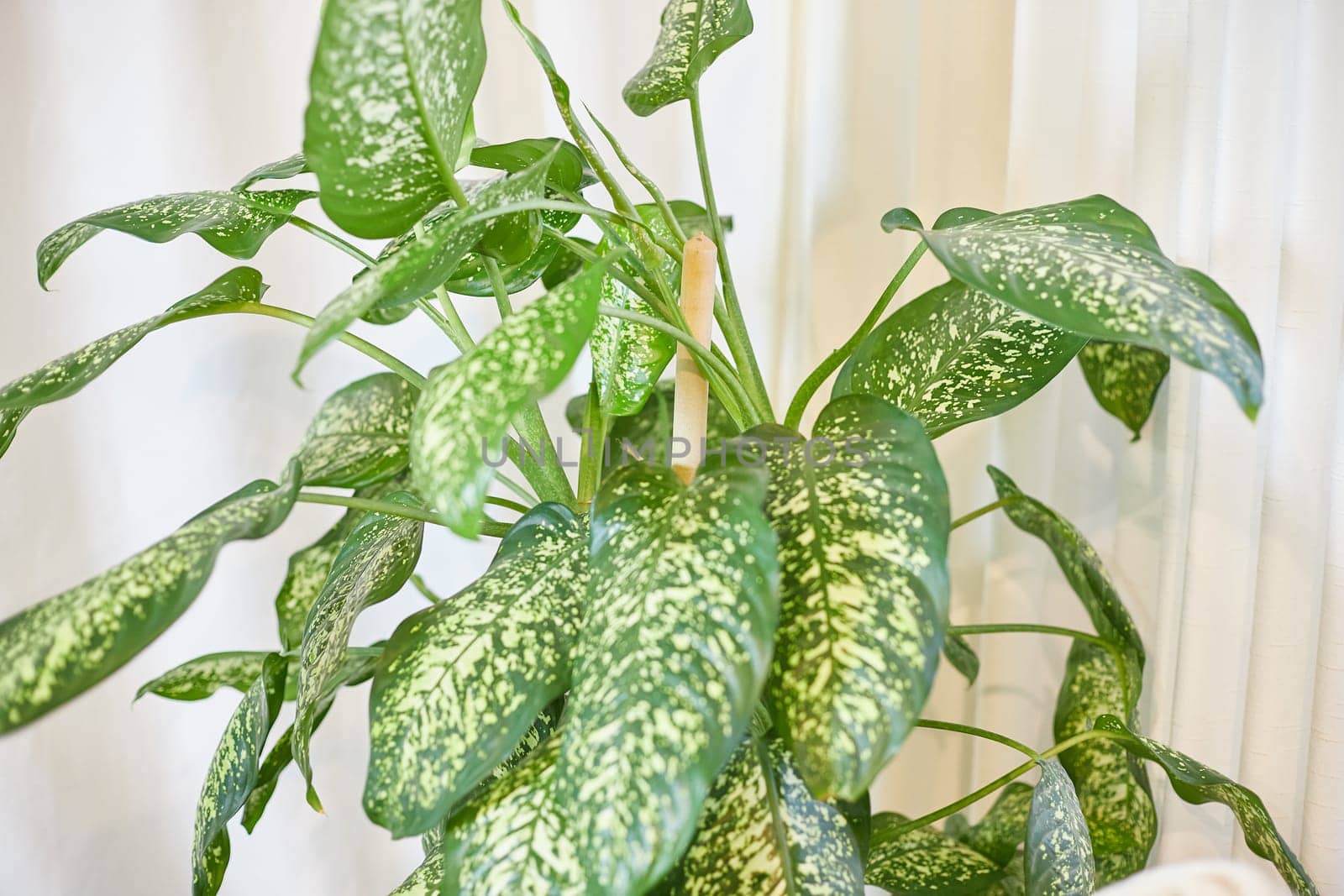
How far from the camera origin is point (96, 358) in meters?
0.66

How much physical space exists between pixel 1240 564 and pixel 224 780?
0.90 m

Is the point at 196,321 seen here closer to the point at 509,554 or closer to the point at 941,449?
the point at 509,554

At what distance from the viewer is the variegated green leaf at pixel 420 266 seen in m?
0.45

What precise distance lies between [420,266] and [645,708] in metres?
0.26

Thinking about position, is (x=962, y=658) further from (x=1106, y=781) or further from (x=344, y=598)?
(x=344, y=598)

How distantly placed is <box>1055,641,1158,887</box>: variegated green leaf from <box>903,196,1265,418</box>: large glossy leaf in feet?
1.59

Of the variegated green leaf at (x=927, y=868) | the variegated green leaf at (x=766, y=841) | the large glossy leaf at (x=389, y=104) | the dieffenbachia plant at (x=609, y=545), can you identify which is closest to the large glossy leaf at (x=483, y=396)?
the dieffenbachia plant at (x=609, y=545)

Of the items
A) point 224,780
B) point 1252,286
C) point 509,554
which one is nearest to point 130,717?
point 224,780

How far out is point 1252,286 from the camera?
0.85 metres

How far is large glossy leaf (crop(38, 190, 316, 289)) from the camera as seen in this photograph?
0.71 m

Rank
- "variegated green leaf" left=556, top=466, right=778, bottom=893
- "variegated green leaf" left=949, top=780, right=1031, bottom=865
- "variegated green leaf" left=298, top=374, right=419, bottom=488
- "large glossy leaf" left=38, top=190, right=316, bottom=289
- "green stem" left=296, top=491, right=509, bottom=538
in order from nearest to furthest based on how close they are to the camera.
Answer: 1. "variegated green leaf" left=556, top=466, right=778, bottom=893
2. "green stem" left=296, top=491, right=509, bottom=538
3. "large glossy leaf" left=38, top=190, right=316, bottom=289
4. "variegated green leaf" left=298, top=374, right=419, bottom=488
5. "variegated green leaf" left=949, top=780, right=1031, bottom=865

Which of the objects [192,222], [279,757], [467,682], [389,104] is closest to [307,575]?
[279,757]

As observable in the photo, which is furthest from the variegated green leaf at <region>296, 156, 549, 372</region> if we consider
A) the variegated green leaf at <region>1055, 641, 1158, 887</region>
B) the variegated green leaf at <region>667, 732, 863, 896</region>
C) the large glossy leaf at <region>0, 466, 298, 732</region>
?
the variegated green leaf at <region>1055, 641, 1158, 887</region>

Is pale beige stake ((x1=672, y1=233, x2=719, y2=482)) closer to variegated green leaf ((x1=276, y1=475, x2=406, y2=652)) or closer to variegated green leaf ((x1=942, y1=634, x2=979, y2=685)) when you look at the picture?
variegated green leaf ((x1=276, y1=475, x2=406, y2=652))
